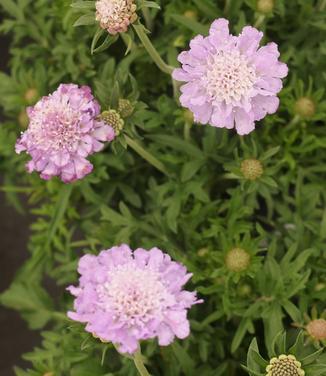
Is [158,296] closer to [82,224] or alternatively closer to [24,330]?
[82,224]

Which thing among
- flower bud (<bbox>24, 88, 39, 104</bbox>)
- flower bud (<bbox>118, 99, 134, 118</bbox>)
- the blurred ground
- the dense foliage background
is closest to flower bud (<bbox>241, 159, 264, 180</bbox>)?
the dense foliage background

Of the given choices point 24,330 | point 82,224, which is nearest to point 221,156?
point 82,224

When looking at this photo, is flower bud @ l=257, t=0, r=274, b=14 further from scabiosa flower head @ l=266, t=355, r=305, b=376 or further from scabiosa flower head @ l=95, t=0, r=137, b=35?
scabiosa flower head @ l=266, t=355, r=305, b=376

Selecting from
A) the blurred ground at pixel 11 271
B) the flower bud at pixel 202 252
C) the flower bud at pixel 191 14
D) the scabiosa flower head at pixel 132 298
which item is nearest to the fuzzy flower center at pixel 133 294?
the scabiosa flower head at pixel 132 298

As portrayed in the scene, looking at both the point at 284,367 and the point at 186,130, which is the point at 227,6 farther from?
the point at 284,367

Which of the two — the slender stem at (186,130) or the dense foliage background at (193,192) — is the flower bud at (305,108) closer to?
the dense foliage background at (193,192)
